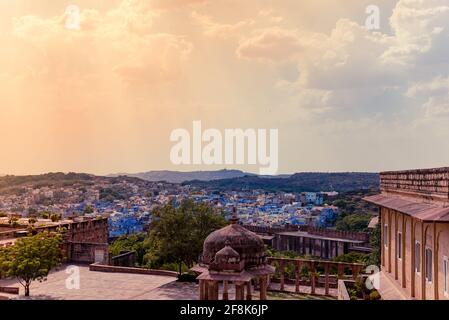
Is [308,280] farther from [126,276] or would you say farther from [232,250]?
[232,250]

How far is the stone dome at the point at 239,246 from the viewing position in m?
17.7

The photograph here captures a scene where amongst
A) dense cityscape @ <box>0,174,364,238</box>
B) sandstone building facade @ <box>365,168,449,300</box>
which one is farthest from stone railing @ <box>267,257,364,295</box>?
dense cityscape @ <box>0,174,364,238</box>

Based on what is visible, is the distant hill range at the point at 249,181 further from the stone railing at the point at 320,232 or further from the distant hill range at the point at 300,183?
the stone railing at the point at 320,232

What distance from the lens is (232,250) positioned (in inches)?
669

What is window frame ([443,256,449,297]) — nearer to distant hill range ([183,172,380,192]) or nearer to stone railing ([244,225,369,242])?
stone railing ([244,225,369,242])

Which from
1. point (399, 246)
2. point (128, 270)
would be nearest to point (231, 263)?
point (399, 246)

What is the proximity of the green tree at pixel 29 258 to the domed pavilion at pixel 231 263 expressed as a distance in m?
11.6

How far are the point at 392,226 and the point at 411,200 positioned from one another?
16.2 feet

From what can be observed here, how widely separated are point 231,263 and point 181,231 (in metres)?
17.4

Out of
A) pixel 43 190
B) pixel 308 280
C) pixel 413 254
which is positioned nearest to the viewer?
pixel 413 254

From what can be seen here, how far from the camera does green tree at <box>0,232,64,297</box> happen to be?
25094 millimetres

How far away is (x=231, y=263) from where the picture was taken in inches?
657

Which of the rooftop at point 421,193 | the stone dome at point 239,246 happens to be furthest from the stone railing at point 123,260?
the rooftop at point 421,193
